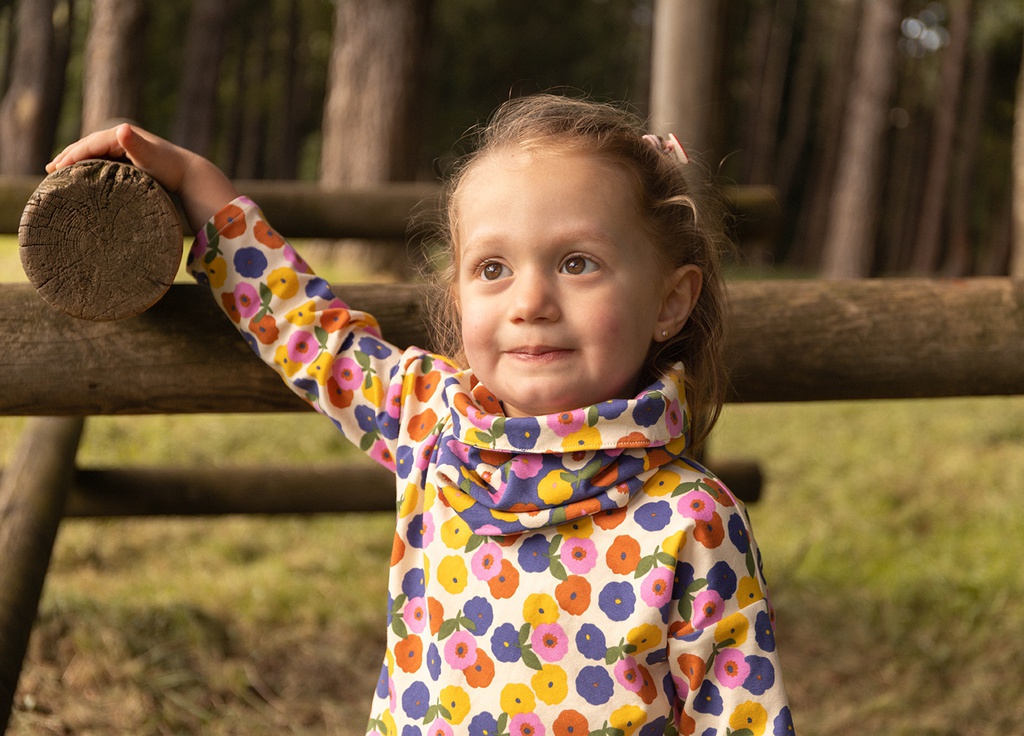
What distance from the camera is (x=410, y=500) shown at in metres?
1.63

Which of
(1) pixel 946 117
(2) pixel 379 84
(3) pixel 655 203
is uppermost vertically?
(3) pixel 655 203

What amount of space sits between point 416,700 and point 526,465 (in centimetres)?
38

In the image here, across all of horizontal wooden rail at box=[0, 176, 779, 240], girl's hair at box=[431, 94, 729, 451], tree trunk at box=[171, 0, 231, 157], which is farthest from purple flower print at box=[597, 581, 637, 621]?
tree trunk at box=[171, 0, 231, 157]

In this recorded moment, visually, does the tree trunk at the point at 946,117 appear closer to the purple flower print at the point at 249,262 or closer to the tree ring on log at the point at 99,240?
the purple flower print at the point at 249,262

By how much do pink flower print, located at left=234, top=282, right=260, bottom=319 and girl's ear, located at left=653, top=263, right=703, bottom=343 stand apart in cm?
66

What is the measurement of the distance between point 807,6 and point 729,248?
88.2 ft

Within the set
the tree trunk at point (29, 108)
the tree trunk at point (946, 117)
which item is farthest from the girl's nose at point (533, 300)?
the tree trunk at point (946, 117)

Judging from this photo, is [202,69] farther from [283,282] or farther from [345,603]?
[283,282]

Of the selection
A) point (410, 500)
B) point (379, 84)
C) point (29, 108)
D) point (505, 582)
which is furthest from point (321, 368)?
point (29, 108)

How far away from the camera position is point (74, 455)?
2801mm

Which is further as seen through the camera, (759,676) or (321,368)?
(321,368)

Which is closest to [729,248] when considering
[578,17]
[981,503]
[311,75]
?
[981,503]

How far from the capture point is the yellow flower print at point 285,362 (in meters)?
1.75

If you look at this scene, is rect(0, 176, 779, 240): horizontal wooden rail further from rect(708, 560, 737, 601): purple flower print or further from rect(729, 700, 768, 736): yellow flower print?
rect(729, 700, 768, 736): yellow flower print
